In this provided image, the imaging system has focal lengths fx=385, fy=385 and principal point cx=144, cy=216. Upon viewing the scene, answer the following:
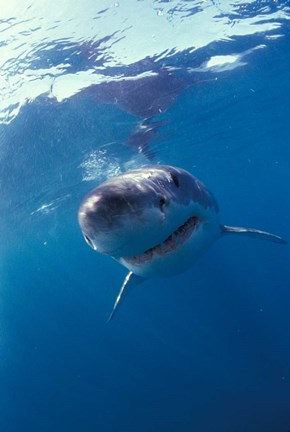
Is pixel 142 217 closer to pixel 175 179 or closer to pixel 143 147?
pixel 175 179

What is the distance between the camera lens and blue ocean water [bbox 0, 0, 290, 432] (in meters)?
9.91

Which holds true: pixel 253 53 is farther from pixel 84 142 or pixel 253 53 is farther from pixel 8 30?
pixel 8 30

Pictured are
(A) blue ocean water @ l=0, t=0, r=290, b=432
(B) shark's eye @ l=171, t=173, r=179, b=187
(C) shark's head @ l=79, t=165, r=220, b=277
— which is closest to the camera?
(C) shark's head @ l=79, t=165, r=220, b=277

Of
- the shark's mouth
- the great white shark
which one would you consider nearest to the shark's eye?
the great white shark

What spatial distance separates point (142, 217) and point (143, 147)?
58.3ft

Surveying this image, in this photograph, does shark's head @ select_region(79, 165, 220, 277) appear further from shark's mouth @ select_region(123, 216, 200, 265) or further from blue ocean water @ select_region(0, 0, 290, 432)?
blue ocean water @ select_region(0, 0, 290, 432)

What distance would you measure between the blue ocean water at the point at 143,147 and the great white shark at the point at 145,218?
6514 millimetres

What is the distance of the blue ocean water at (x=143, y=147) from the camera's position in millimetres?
9906

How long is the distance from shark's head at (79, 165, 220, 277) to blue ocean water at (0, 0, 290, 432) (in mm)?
6592

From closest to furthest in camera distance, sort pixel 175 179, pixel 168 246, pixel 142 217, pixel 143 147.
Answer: pixel 142 217, pixel 175 179, pixel 168 246, pixel 143 147

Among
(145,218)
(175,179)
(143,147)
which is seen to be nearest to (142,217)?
(145,218)

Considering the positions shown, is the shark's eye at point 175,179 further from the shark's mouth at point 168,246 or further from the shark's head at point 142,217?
the shark's mouth at point 168,246

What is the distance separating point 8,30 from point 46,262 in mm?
52874

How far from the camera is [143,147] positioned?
20.2 metres
